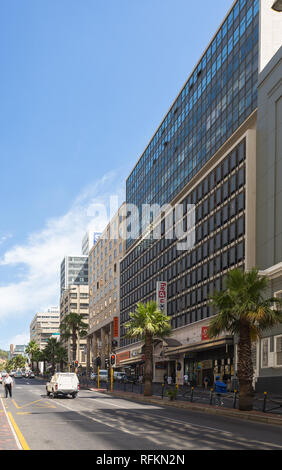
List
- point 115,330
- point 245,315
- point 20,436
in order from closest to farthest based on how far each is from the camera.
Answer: point 20,436 → point 245,315 → point 115,330

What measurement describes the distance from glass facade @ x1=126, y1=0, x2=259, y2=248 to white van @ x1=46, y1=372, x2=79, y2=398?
28.2m

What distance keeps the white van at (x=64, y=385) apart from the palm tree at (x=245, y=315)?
1388cm

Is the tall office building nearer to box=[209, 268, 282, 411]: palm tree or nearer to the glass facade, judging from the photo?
Answer: the glass facade

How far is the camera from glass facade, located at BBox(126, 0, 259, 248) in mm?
54031

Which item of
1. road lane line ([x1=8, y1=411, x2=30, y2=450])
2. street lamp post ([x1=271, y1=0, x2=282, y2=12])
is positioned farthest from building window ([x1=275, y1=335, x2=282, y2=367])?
street lamp post ([x1=271, y1=0, x2=282, y2=12])

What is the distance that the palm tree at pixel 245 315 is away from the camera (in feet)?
98.4

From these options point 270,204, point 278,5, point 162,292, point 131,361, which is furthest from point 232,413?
point 131,361

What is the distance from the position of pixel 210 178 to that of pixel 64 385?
30.0 m

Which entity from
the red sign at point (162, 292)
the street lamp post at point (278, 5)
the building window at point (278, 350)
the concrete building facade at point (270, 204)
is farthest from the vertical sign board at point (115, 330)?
the street lamp post at point (278, 5)

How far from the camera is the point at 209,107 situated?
63.2 m

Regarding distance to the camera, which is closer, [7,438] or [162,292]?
[7,438]

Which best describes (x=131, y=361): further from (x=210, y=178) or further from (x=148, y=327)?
(x=148, y=327)

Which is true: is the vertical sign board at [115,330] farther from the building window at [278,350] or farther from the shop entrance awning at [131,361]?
the building window at [278,350]
